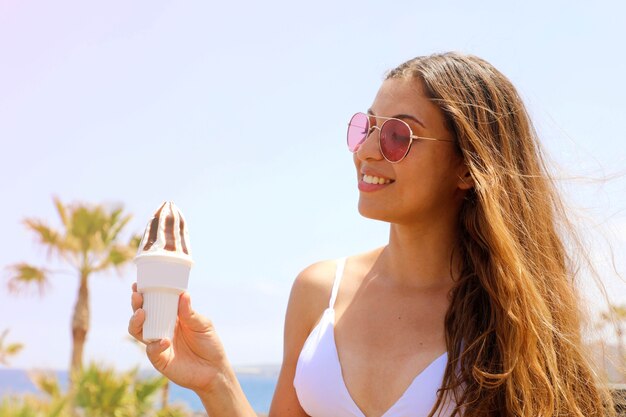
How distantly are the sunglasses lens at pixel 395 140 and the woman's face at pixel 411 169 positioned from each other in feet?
0.08

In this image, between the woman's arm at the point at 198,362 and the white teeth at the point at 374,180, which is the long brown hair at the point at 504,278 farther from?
the woman's arm at the point at 198,362

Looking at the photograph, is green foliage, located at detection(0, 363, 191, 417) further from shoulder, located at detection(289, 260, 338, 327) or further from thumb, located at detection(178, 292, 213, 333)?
thumb, located at detection(178, 292, 213, 333)

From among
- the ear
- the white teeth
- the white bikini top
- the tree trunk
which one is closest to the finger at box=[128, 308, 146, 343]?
the white bikini top

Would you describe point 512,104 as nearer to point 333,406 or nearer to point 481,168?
point 481,168

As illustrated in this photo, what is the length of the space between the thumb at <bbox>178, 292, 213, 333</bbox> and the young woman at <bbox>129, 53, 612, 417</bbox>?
1.11ft

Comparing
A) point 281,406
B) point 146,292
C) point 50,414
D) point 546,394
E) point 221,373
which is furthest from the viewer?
point 50,414

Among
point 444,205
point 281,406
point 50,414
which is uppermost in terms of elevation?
point 444,205

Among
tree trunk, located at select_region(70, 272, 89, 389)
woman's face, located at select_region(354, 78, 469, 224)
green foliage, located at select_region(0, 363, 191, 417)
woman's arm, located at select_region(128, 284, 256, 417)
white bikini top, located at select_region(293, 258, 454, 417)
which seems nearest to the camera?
woman's arm, located at select_region(128, 284, 256, 417)

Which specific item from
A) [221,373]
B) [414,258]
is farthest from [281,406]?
[414,258]

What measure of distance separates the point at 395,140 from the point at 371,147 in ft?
0.37

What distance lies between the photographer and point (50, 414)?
8672mm

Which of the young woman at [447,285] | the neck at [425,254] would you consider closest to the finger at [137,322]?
the young woman at [447,285]

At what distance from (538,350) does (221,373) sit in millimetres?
1268

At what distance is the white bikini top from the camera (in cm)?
296
